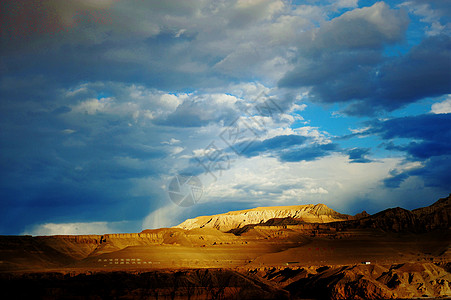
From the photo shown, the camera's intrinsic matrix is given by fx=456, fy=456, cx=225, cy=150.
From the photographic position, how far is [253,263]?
126 metres

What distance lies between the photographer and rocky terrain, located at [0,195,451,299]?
67688mm

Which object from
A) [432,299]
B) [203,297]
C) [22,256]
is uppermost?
[22,256]

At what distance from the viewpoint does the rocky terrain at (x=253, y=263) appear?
6769 centimetres

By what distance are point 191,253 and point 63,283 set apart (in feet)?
215

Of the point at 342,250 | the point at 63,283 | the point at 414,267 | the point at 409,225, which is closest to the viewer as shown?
the point at 63,283

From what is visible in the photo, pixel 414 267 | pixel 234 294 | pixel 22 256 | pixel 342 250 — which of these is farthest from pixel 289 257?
pixel 22 256

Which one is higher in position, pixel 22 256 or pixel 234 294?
pixel 22 256

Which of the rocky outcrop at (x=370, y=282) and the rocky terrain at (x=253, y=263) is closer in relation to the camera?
the rocky terrain at (x=253, y=263)

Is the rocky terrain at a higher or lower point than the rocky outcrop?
higher

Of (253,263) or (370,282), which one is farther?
(253,263)

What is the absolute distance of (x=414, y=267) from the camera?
280 ft

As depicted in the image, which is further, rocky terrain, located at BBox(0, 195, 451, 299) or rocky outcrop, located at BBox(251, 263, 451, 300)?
rocky outcrop, located at BBox(251, 263, 451, 300)

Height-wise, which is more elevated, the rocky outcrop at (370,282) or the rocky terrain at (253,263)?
the rocky terrain at (253,263)

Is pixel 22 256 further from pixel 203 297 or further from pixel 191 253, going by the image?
pixel 203 297
